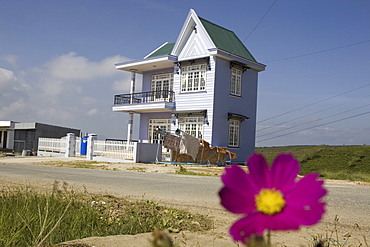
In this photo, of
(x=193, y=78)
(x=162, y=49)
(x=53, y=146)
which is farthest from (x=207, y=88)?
(x=53, y=146)

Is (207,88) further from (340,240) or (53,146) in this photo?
(340,240)

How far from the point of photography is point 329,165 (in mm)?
28250

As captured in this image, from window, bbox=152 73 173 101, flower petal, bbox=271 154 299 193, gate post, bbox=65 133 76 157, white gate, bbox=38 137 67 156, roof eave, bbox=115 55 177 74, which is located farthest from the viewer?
white gate, bbox=38 137 67 156

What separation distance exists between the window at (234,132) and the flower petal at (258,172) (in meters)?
25.9

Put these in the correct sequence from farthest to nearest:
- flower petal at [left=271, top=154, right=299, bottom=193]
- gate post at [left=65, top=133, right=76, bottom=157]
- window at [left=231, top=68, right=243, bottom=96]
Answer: gate post at [left=65, top=133, right=76, bottom=157], window at [left=231, top=68, right=243, bottom=96], flower petal at [left=271, top=154, right=299, bottom=193]

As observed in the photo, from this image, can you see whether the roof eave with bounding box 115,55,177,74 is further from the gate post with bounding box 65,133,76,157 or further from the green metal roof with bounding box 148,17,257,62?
the gate post with bounding box 65,133,76,157

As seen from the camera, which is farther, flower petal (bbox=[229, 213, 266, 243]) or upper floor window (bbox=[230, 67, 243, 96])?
upper floor window (bbox=[230, 67, 243, 96])

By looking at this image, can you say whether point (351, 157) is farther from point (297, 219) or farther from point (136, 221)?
point (297, 219)

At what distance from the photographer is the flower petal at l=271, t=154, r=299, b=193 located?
2.36 ft

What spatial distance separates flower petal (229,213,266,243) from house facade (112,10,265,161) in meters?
24.4

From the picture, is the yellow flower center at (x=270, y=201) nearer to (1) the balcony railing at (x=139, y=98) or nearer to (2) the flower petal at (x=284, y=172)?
(2) the flower petal at (x=284, y=172)

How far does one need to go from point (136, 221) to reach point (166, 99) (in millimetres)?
24071

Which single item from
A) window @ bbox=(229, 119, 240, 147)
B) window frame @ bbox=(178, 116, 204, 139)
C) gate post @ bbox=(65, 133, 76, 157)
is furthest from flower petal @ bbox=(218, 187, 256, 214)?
gate post @ bbox=(65, 133, 76, 157)

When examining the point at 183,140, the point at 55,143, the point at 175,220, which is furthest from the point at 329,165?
the point at 175,220
